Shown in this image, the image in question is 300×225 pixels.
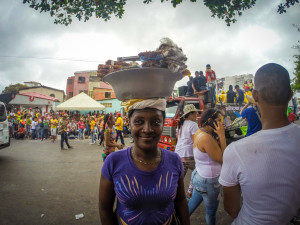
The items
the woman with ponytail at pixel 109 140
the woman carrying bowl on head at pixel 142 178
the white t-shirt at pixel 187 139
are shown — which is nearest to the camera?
the woman carrying bowl on head at pixel 142 178

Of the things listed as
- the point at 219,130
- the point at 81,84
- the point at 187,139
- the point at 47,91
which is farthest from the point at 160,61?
the point at 47,91

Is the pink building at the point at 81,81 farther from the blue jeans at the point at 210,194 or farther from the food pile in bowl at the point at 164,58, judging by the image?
the food pile in bowl at the point at 164,58

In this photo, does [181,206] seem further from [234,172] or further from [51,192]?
[51,192]

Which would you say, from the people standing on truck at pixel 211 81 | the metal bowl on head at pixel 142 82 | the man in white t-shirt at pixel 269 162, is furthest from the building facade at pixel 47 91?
the man in white t-shirt at pixel 269 162

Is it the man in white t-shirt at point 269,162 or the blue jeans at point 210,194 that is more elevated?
the man in white t-shirt at point 269,162

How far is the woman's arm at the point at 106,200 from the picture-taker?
1462 millimetres

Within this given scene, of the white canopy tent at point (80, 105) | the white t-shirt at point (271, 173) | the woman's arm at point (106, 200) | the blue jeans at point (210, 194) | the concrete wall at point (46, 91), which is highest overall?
the concrete wall at point (46, 91)

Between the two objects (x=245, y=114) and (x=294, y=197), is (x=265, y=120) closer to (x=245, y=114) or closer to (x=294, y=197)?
(x=294, y=197)

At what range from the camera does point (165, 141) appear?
19.6 feet

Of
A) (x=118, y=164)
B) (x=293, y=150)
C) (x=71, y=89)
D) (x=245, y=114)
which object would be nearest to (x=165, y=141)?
(x=245, y=114)

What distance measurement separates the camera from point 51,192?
14.7ft

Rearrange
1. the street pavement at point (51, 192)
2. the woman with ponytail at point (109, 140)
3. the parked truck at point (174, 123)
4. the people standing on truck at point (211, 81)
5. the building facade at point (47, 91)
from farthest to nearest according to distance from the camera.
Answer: the building facade at point (47, 91), the people standing on truck at point (211, 81), the parked truck at point (174, 123), the woman with ponytail at point (109, 140), the street pavement at point (51, 192)

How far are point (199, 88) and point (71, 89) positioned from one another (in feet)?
120

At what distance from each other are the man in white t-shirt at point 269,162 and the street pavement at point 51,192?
8.06 ft
